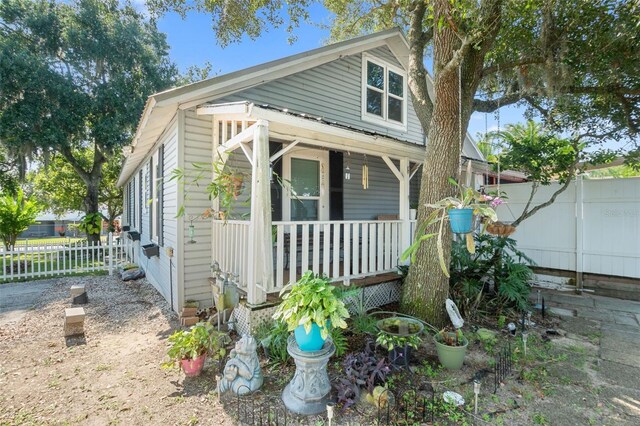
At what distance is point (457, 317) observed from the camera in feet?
12.4

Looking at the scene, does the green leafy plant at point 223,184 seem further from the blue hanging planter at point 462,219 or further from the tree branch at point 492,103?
the tree branch at point 492,103

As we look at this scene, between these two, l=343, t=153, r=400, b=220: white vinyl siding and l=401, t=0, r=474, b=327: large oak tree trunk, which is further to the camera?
l=343, t=153, r=400, b=220: white vinyl siding

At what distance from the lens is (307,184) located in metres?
6.81

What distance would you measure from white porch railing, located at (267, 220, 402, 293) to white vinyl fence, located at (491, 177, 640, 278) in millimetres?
3986

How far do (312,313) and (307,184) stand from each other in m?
4.33

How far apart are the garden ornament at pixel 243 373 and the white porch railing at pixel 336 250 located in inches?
32.7

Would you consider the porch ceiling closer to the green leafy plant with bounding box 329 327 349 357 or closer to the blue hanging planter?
the blue hanging planter

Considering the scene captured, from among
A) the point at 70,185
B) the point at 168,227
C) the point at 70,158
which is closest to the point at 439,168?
the point at 168,227

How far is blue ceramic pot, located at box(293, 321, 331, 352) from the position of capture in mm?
2832

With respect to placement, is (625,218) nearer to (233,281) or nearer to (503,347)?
(503,347)

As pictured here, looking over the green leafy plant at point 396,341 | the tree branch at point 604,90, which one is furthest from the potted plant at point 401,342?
the tree branch at point 604,90

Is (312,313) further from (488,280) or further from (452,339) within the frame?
(488,280)

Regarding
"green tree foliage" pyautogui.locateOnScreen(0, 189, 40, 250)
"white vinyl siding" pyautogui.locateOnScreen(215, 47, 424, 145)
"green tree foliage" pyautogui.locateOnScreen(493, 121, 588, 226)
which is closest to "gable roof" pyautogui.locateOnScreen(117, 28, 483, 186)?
"white vinyl siding" pyautogui.locateOnScreen(215, 47, 424, 145)

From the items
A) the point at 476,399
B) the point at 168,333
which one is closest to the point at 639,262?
the point at 476,399
